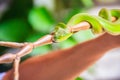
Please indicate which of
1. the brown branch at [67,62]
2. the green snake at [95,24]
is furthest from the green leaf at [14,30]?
the green snake at [95,24]

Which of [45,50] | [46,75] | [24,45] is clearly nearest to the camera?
[24,45]

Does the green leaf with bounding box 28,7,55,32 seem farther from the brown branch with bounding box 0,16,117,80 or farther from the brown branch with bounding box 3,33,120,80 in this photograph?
the brown branch with bounding box 0,16,117,80

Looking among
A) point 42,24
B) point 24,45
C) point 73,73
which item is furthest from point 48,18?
point 24,45

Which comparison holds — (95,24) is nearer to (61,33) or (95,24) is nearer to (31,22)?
(61,33)

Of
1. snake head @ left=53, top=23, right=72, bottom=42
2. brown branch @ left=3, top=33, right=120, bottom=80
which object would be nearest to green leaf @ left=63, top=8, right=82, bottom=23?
brown branch @ left=3, top=33, right=120, bottom=80

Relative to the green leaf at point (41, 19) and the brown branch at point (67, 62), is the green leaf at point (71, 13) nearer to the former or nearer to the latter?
the green leaf at point (41, 19)

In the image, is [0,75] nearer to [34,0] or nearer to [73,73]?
[73,73]

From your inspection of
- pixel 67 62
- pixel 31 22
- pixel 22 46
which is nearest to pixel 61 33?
pixel 22 46
